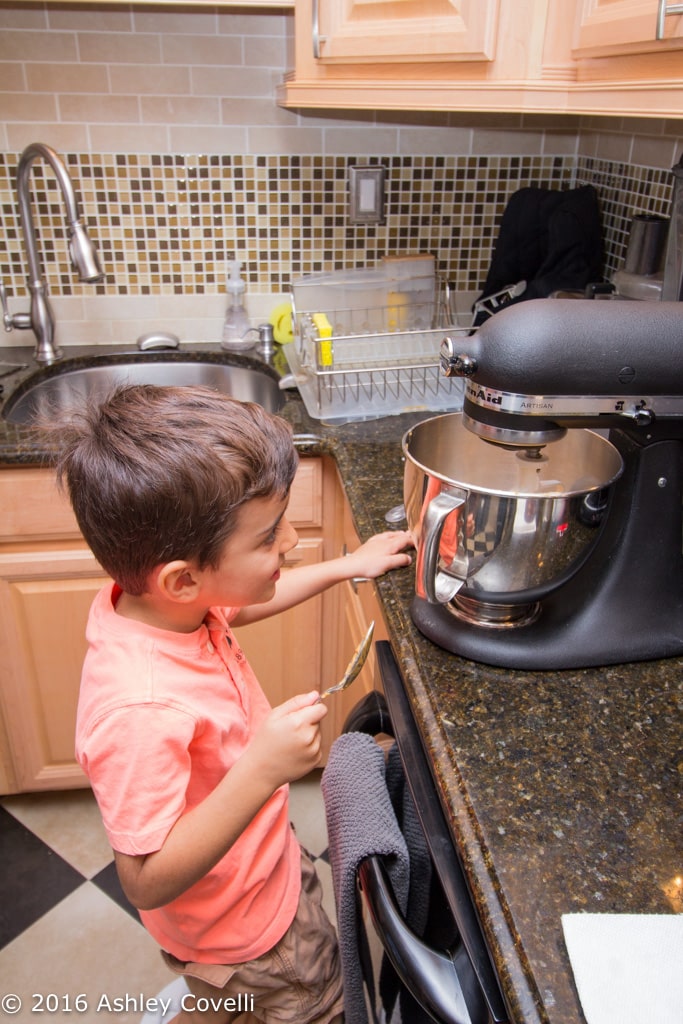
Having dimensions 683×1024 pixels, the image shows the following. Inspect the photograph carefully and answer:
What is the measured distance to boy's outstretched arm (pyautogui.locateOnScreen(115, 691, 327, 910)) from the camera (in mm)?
688

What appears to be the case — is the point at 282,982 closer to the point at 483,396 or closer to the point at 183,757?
the point at 183,757

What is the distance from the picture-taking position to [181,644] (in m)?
0.78

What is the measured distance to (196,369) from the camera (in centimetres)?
177

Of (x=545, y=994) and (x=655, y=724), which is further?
(x=655, y=724)

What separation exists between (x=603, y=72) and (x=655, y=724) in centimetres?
82

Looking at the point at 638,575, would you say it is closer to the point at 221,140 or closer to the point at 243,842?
the point at 243,842

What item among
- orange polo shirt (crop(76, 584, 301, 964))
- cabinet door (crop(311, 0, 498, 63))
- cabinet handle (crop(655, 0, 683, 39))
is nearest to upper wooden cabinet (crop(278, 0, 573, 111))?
cabinet door (crop(311, 0, 498, 63))

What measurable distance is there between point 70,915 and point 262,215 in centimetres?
146

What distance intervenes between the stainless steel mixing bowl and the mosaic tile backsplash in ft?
3.08

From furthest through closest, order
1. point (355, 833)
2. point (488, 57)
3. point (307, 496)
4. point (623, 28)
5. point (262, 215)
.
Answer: point (262, 215)
point (307, 496)
point (488, 57)
point (623, 28)
point (355, 833)

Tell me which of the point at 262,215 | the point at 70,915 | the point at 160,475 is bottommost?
the point at 70,915

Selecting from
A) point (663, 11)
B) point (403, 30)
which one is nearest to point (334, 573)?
point (663, 11)

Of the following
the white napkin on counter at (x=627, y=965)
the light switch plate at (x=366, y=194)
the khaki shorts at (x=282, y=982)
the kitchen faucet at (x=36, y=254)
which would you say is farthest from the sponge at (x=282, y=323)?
the white napkin on counter at (x=627, y=965)

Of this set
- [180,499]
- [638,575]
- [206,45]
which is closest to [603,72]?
[638,575]
